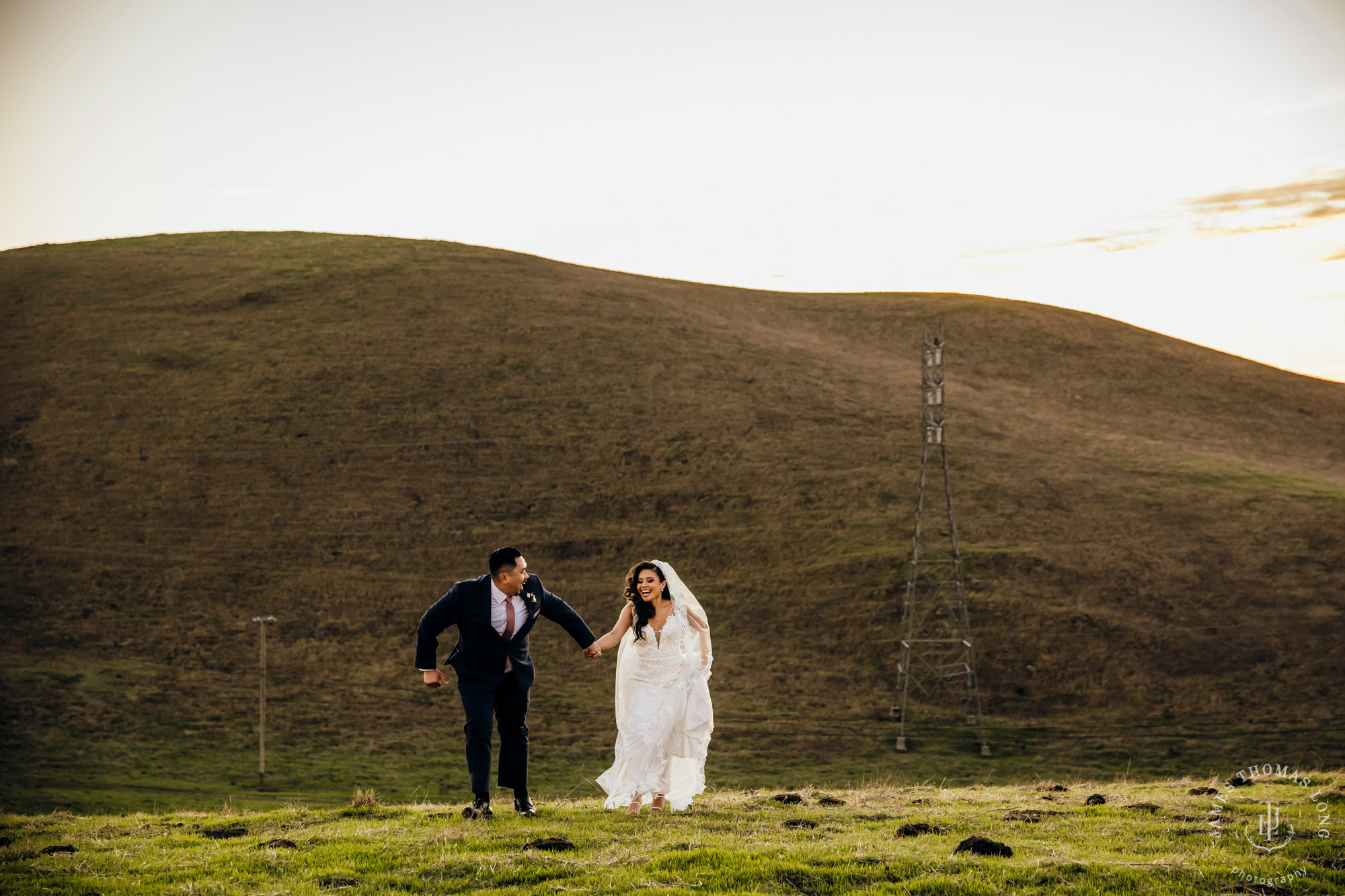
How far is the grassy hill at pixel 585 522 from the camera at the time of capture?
Result: 3681 centimetres

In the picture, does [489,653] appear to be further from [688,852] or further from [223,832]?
[688,852]

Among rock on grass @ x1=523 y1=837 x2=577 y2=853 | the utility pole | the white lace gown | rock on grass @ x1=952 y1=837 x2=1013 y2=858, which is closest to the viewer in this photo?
rock on grass @ x1=952 y1=837 x2=1013 y2=858

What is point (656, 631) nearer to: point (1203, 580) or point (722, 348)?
point (1203, 580)

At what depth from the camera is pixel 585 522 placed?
168 ft

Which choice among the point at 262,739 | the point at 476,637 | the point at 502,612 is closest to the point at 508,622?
the point at 502,612

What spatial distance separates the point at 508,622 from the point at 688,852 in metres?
2.87

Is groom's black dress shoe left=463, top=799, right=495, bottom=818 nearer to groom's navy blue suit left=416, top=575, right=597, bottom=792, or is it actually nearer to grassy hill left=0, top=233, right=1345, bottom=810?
groom's navy blue suit left=416, top=575, right=597, bottom=792

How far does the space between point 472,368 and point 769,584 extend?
85.1 feet

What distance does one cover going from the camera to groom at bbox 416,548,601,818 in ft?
31.7

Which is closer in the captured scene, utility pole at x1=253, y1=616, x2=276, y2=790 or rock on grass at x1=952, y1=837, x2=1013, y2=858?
rock on grass at x1=952, y1=837, x2=1013, y2=858

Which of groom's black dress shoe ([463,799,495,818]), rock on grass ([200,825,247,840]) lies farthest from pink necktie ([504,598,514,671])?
rock on grass ([200,825,247,840])

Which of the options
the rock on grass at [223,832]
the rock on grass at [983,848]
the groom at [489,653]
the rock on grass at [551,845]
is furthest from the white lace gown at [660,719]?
the rock on grass at [223,832]

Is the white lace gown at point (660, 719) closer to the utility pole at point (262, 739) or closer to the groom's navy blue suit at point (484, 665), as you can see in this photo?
the groom's navy blue suit at point (484, 665)

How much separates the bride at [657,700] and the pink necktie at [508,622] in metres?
0.81
